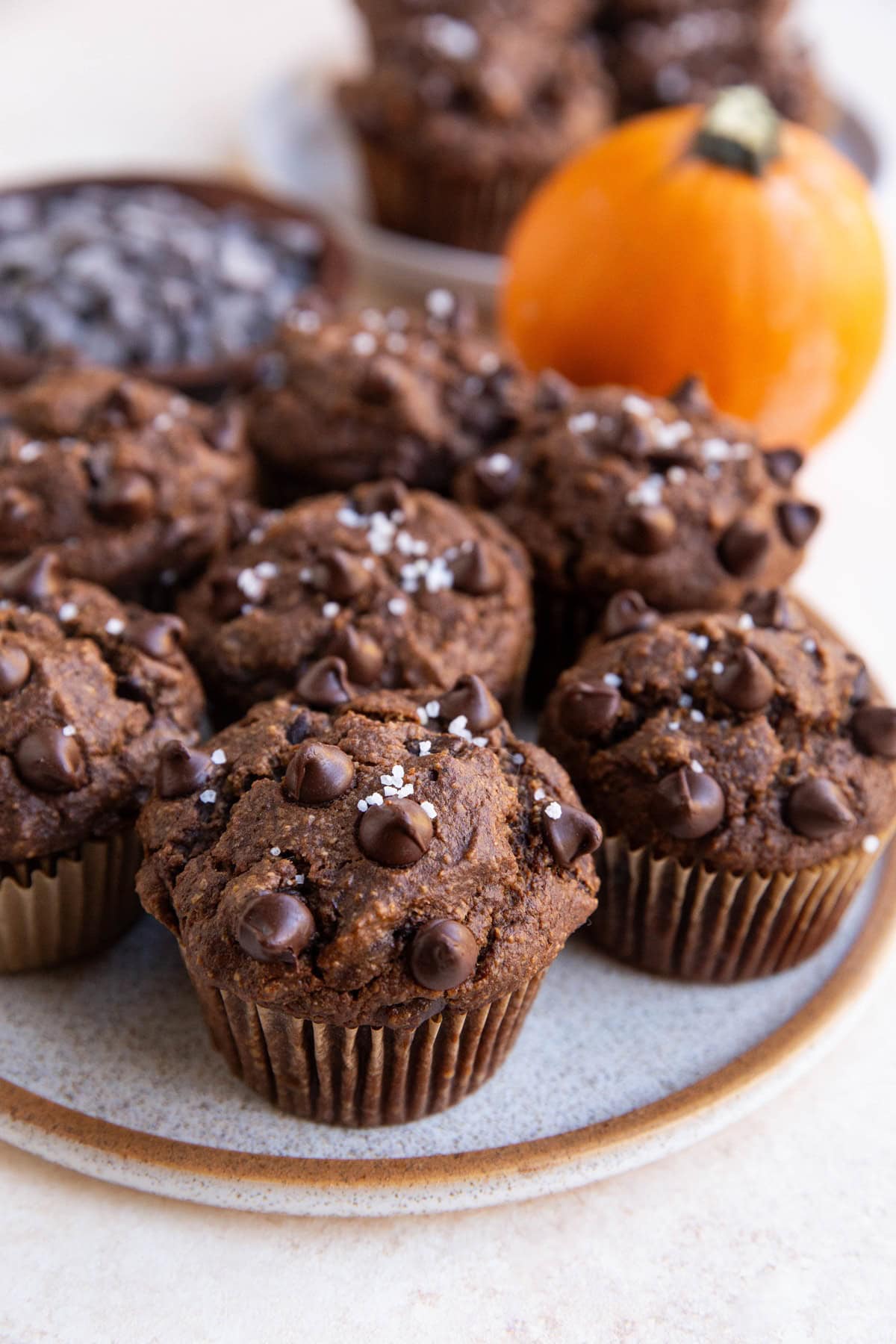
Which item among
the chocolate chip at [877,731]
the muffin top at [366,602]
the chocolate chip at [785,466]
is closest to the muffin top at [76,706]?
the muffin top at [366,602]

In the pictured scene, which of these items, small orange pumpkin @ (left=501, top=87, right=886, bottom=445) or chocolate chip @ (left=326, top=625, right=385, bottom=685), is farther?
small orange pumpkin @ (left=501, top=87, right=886, bottom=445)

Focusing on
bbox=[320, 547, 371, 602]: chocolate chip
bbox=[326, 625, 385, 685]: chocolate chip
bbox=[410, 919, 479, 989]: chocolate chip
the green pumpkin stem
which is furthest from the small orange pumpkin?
bbox=[410, 919, 479, 989]: chocolate chip

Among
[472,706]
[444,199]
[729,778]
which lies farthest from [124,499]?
[444,199]

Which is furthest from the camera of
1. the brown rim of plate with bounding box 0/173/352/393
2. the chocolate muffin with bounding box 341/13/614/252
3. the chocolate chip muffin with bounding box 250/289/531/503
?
the chocolate muffin with bounding box 341/13/614/252

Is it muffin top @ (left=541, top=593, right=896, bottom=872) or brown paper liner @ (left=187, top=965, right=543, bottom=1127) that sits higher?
muffin top @ (left=541, top=593, right=896, bottom=872)

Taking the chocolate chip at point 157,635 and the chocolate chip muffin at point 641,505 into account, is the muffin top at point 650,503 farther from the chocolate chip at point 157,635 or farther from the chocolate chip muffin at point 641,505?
the chocolate chip at point 157,635

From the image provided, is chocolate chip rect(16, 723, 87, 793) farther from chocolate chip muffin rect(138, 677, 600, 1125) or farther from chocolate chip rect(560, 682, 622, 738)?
chocolate chip rect(560, 682, 622, 738)

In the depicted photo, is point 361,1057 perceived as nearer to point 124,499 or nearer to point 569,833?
point 569,833
